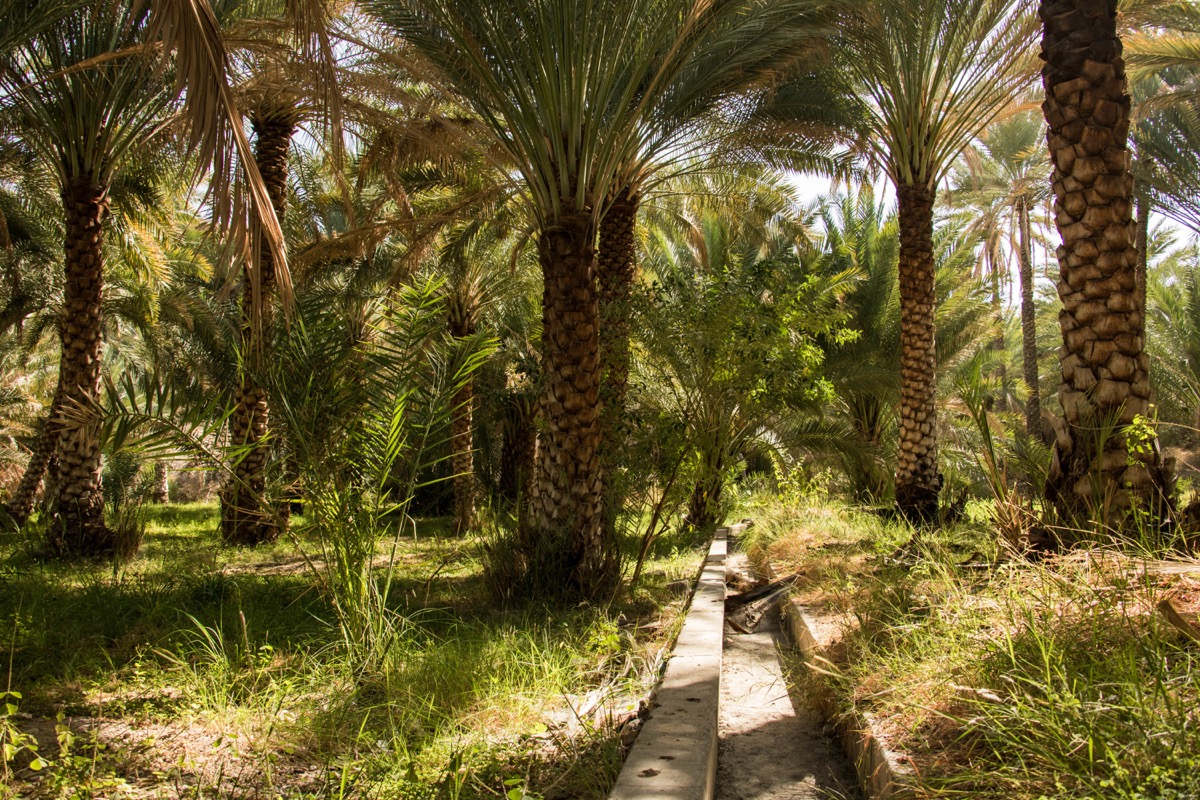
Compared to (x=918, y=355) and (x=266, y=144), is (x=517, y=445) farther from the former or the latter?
(x=918, y=355)

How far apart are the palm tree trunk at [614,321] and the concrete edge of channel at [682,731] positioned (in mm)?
3245

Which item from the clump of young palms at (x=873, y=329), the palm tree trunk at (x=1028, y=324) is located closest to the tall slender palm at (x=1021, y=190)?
the palm tree trunk at (x=1028, y=324)

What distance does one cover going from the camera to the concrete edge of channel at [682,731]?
3039 millimetres

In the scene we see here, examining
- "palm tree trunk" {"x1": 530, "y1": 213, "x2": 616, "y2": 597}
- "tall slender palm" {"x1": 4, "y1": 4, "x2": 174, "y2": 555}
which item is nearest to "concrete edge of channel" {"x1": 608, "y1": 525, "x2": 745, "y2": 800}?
"palm tree trunk" {"x1": 530, "y1": 213, "x2": 616, "y2": 597}

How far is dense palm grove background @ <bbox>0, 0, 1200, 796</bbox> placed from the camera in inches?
203

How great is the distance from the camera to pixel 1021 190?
1942 centimetres

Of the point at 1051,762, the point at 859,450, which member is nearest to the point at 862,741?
the point at 1051,762

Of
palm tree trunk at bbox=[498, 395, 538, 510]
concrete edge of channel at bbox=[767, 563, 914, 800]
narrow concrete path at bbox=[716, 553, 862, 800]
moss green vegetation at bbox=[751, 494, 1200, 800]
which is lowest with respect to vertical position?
narrow concrete path at bbox=[716, 553, 862, 800]

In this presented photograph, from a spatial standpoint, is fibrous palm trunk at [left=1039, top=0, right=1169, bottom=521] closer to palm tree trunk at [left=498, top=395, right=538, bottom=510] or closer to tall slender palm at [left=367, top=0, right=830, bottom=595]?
tall slender palm at [left=367, top=0, right=830, bottom=595]

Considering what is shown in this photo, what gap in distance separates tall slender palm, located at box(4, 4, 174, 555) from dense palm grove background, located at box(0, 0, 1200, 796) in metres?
0.04

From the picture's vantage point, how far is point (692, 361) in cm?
1038

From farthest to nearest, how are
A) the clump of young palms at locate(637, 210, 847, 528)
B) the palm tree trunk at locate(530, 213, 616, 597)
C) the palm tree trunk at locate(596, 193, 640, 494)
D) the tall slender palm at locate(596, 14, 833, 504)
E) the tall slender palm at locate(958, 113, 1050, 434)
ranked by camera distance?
the tall slender palm at locate(958, 113, 1050, 434) < the clump of young palms at locate(637, 210, 847, 528) < the palm tree trunk at locate(596, 193, 640, 494) < the tall slender palm at locate(596, 14, 833, 504) < the palm tree trunk at locate(530, 213, 616, 597)

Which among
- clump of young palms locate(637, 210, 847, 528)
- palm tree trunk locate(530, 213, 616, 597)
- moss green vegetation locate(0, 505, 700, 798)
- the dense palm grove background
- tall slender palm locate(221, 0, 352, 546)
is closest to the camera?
moss green vegetation locate(0, 505, 700, 798)

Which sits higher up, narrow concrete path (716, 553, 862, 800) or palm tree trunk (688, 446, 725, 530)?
palm tree trunk (688, 446, 725, 530)
